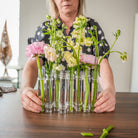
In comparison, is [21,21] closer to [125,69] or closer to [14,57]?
[14,57]

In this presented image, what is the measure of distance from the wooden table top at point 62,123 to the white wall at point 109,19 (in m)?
3.03

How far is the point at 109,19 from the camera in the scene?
12.6ft

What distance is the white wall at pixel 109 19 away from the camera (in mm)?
3766

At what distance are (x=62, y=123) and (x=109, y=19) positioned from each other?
346cm

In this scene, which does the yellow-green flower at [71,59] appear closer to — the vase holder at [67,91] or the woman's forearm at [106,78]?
the vase holder at [67,91]

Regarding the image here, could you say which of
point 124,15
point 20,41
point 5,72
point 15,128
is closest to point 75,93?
point 15,128

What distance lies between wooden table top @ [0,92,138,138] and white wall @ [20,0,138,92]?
119 inches

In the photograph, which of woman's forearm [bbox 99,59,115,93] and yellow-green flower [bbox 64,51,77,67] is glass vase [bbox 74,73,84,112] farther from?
woman's forearm [bbox 99,59,115,93]

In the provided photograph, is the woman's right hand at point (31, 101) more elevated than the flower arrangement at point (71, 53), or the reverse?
the flower arrangement at point (71, 53)

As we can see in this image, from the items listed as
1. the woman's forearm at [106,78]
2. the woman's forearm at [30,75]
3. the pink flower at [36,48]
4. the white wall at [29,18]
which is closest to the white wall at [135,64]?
the white wall at [29,18]

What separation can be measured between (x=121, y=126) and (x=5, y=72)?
3.09m

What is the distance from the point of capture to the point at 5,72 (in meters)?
3.48

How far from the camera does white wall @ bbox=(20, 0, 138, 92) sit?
12.4ft

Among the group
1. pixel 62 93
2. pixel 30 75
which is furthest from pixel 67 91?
pixel 30 75
